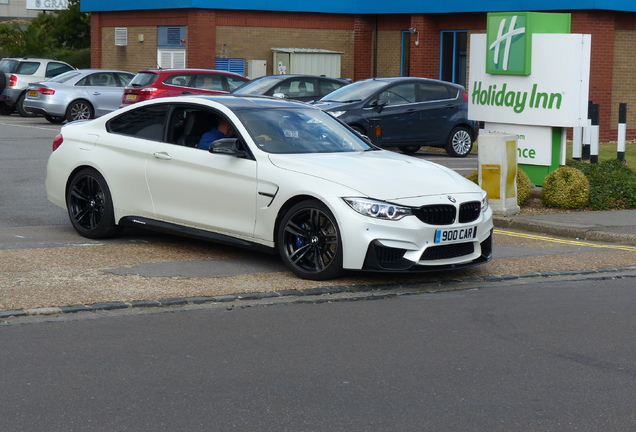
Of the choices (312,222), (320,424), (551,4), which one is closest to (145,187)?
(312,222)

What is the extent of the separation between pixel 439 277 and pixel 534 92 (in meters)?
5.74

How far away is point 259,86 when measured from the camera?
2322 centimetres

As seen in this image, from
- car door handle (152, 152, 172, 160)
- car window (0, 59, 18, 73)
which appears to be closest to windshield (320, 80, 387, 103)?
car door handle (152, 152, 172, 160)

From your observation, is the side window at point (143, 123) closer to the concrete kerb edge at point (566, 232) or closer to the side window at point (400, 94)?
the concrete kerb edge at point (566, 232)

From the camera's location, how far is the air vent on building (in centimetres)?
3606

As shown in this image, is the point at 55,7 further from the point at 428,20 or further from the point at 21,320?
the point at 21,320

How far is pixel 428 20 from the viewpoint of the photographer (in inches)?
1200

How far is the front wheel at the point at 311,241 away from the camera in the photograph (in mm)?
8461

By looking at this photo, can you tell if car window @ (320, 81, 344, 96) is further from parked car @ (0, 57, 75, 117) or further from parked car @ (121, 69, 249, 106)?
parked car @ (0, 57, 75, 117)

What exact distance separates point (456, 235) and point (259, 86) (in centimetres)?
1512

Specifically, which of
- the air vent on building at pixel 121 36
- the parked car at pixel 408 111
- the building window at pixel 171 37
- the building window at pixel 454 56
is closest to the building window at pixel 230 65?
the building window at pixel 171 37

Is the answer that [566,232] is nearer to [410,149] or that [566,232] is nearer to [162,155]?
[162,155]

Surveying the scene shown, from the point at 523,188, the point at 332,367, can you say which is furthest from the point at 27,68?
the point at 332,367

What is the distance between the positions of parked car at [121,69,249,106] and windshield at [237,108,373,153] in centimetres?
1521
